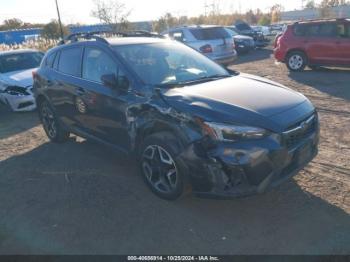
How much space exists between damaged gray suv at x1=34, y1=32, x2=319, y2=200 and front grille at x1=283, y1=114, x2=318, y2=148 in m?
0.01

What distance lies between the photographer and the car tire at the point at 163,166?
3604 millimetres

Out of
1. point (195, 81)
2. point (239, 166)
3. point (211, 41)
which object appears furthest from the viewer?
point (211, 41)

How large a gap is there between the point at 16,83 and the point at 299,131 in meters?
7.28

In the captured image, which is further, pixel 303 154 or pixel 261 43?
pixel 261 43

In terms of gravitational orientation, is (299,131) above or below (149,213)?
above

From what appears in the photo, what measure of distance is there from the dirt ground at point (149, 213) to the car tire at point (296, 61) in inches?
276

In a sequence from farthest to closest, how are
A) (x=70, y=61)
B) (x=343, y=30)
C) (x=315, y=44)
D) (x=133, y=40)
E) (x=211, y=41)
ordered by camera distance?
(x=211, y=41) < (x=315, y=44) < (x=343, y=30) < (x=70, y=61) < (x=133, y=40)

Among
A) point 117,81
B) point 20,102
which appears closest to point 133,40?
point 117,81

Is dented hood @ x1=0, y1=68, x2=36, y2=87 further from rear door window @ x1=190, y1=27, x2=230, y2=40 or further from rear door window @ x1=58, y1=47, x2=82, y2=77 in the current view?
rear door window @ x1=190, y1=27, x2=230, y2=40

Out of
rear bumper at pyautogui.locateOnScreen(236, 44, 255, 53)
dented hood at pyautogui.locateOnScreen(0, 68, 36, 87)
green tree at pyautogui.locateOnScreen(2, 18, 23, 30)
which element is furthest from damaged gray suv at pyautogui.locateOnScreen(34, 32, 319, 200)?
green tree at pyautogui.locateOnScreen(2, 18, 23, 30)

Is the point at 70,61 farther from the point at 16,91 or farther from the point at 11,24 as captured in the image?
the point at 11,24

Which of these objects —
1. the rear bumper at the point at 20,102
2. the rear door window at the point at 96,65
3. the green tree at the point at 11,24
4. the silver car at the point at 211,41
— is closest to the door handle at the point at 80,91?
the rear door window at the point at 96,65

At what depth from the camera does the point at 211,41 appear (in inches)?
481

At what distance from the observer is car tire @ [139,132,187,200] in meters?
3.60
